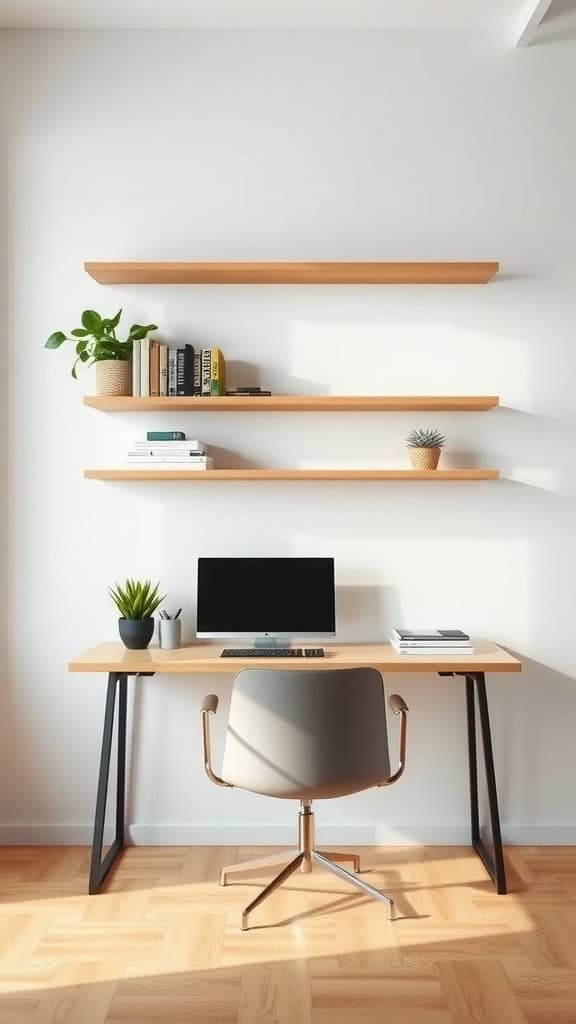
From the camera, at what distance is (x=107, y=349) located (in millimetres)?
3287

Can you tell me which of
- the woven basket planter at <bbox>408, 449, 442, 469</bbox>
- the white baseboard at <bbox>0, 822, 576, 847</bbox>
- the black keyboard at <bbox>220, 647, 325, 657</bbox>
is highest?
the woven basket planter at <bbox>408, 449, 442, 469</bbox>

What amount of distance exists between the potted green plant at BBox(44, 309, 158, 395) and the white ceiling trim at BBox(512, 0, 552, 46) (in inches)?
68.3

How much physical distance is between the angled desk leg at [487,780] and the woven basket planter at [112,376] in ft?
5.03

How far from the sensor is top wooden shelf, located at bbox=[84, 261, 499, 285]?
326cm

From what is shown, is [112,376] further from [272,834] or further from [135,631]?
[272,834]

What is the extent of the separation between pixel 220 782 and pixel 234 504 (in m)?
1.09

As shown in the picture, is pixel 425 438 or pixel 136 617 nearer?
pixel 136 617

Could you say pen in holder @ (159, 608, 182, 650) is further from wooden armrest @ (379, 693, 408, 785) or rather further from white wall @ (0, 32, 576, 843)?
wooden armrest @ (379, 693, 408, 785)

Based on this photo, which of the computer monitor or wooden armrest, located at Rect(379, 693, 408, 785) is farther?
the computer monitor

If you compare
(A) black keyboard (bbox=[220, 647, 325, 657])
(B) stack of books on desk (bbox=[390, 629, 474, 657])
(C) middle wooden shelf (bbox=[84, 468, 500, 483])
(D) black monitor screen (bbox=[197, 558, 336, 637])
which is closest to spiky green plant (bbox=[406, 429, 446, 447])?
(C) middle wooden shelf (bbox=[84, 468, 500, 483])

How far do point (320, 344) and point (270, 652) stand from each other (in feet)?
3.90

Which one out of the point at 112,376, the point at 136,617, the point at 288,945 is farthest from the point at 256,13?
the point at 288,945

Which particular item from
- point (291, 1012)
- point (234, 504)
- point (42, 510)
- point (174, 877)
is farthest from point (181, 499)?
point (291, 1012)

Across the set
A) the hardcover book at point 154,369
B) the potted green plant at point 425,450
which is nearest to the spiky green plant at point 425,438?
the potted green plant at point 425,450
